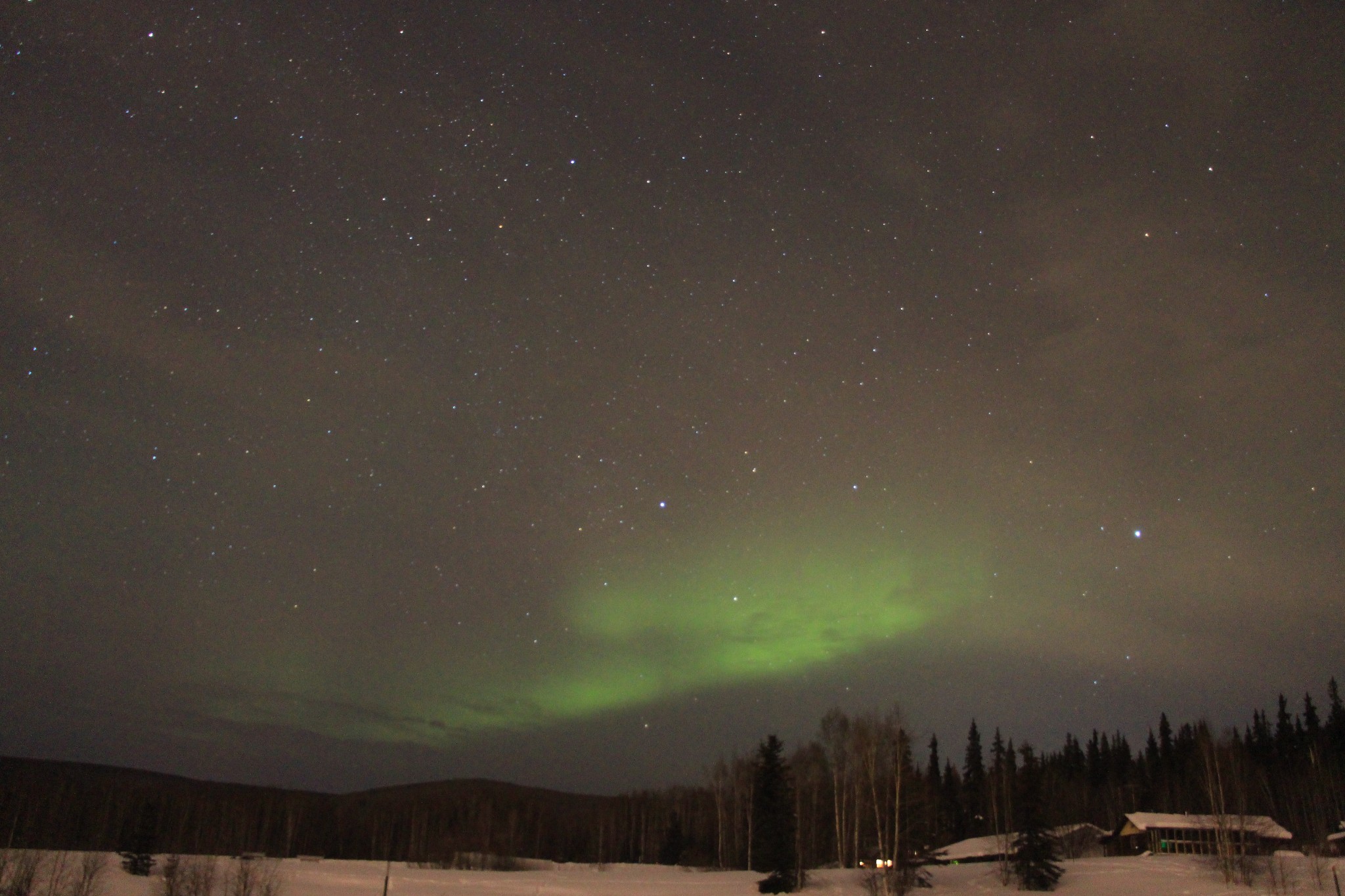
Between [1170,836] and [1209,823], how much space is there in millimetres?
8039

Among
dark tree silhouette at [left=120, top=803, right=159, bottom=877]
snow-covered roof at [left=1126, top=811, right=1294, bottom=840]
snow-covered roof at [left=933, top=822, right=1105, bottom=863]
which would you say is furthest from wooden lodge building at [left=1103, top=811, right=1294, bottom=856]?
dark tree silhouette at [left=120, top=803, right=159, bottom=877]

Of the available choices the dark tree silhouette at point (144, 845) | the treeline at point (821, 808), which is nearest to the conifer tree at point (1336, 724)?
the treeline at point (821, 808)

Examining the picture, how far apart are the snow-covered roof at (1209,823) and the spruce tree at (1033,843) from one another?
8.77 meters

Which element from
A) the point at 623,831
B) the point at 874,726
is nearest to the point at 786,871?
the point at 874,726

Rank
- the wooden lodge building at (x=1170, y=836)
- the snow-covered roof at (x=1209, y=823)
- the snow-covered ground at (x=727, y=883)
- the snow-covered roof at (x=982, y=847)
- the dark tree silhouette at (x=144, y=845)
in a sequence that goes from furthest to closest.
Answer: the snow-covered roof at (x=982, y=847) → the wooden lodge building at (x=1170, y=836) → the dark tree silhouette at (x=144, y=845) → the snow-covered roof at (x=1209, y=823) → the snow-covered ground at (x=727, y=883)

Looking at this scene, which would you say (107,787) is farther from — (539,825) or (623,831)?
(623,831)

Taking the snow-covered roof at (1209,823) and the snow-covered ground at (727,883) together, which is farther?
the snow-covered roof at (1209,823)

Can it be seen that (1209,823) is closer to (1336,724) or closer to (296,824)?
(1336,724)

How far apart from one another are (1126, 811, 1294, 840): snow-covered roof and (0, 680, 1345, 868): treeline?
120 cm

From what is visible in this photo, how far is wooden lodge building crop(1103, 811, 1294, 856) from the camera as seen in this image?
61.3 m

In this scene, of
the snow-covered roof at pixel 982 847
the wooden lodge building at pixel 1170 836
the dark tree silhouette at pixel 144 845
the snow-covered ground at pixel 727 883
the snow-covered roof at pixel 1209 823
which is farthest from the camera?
the snow-covered roof at pixel 982 847

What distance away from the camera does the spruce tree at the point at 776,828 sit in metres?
49.9

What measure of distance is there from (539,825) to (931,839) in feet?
264

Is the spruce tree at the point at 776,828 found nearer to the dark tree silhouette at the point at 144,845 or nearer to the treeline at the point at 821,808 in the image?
the treeline at the point at 821,808
